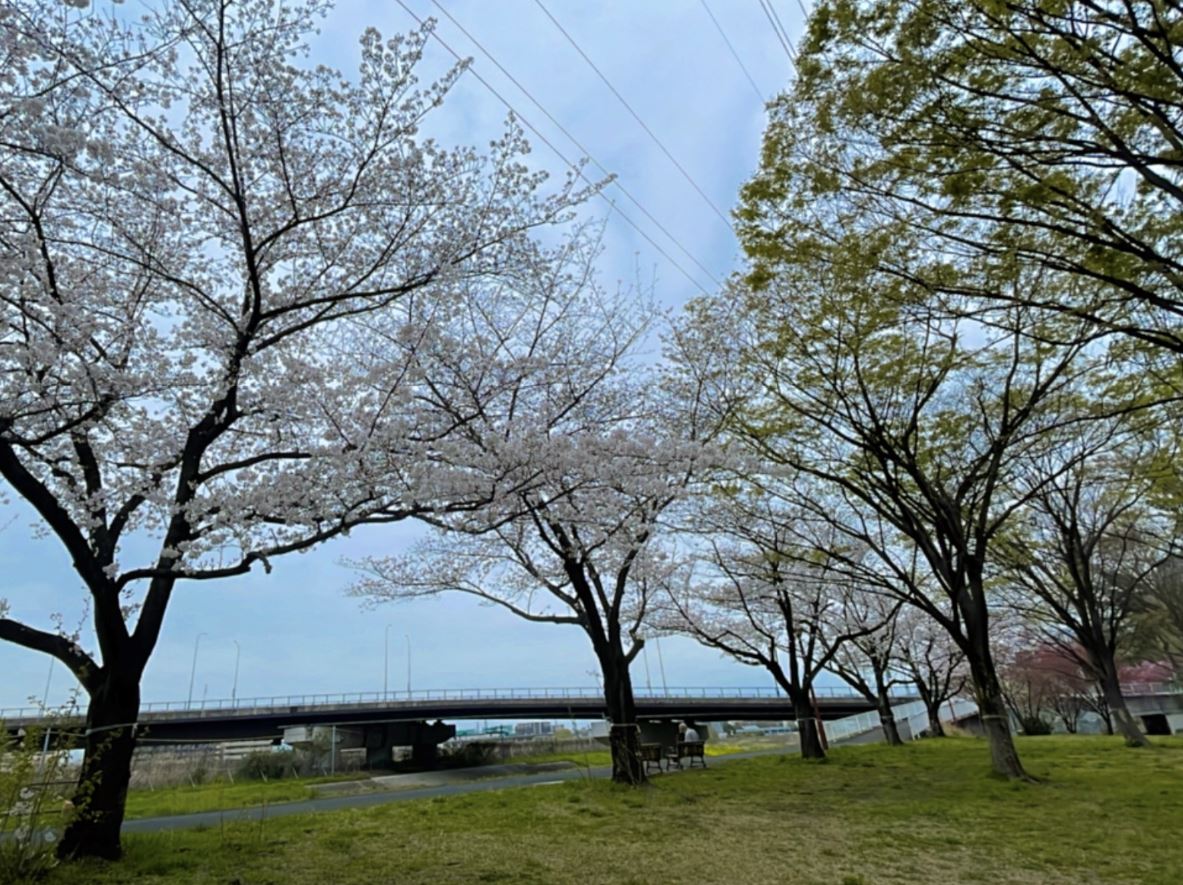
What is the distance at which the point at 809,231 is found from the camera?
294 inches

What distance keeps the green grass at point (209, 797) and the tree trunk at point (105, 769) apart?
5740 mm

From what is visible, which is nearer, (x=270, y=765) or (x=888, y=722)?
(x=270, y=765)

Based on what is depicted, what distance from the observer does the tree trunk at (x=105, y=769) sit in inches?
211

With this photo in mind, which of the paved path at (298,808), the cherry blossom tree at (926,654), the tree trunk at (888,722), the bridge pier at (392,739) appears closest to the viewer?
the paved path at (298,808)

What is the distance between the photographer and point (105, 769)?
224 inches

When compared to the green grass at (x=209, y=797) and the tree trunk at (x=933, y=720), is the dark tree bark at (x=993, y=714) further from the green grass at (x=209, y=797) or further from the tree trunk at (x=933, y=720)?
the tree trunk at (x=933, y=720)

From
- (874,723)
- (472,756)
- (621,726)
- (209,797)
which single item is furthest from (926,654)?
(209,797)

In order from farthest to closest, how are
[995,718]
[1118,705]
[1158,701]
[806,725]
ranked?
[1158,701] → [1118,705] → [806,725] → [995,718]

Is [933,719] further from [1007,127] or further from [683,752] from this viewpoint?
[1007,127]

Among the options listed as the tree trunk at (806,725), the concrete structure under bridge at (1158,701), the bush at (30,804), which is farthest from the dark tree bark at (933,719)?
the bush at (30,804)

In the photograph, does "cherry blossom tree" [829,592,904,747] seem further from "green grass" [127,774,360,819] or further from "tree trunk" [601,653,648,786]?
"green grass" [127,774,360,819]

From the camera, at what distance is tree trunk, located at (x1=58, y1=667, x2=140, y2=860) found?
5367 millimetres

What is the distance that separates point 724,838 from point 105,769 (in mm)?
5872

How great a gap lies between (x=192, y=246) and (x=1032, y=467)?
1564cm
